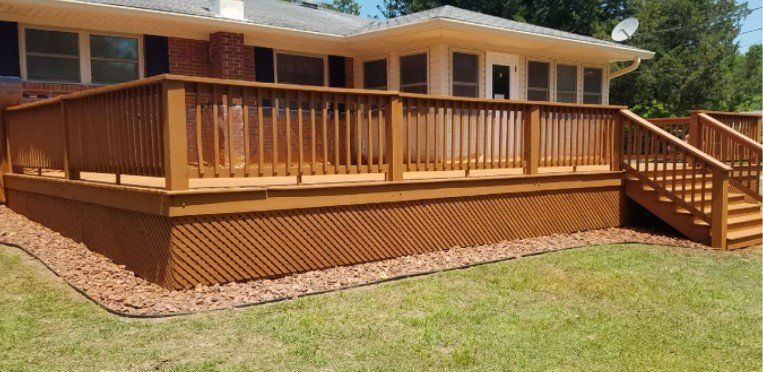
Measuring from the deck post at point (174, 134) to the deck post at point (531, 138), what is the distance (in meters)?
4.58

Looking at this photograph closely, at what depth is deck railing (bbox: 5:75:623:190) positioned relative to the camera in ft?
17.1

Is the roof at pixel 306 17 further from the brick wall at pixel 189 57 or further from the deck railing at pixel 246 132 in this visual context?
the deck railing at pixel 246 132

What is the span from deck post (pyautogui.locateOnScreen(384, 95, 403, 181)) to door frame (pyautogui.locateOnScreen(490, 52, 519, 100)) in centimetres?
572

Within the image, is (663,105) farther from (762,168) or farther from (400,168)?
(400,168)

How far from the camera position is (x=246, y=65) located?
1116cm

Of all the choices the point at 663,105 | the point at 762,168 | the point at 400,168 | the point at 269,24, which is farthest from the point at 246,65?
the point at 663,105

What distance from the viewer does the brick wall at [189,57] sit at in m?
10.6

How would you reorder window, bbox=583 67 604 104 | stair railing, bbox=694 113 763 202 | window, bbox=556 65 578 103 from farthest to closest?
window, bbox=583 67 604 104
window, bbox=556 65 578 103
stair railing, bbox=694 113 763 202

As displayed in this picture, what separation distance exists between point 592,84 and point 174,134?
445 inches

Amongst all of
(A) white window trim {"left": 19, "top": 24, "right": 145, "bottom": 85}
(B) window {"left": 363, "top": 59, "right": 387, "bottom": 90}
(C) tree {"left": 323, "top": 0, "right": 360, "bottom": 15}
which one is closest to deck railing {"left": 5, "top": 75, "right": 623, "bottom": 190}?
(A) white window trim {"left": 19, "top": 24, "right": 145, "bottom": 85}

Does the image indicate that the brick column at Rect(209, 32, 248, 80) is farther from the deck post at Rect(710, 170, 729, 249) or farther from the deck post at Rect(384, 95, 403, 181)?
the deck post at Rect(710, 170, 729, 249)

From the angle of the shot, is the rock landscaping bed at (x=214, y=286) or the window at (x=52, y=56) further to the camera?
the window at (x=52, y=56)

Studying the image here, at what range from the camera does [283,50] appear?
38.7ft

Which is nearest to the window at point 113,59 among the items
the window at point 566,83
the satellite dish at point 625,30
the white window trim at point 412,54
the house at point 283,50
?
the house at point 283,50
